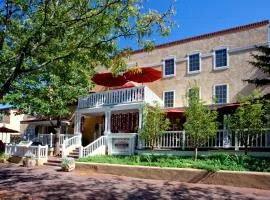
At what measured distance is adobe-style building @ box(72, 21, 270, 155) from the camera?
24.8 m

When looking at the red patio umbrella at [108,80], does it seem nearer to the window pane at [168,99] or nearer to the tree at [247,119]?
the window pane at [168,99]

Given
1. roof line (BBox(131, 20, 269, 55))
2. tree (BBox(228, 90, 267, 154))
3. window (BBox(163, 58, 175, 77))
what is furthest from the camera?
window (BBox(163, 58, 175, 77))

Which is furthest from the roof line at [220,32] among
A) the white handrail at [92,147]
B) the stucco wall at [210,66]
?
the white handrail at [92,147]

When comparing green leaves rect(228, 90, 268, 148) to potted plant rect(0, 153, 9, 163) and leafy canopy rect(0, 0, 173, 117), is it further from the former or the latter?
potted plant rect(0, 153, 9, 163)

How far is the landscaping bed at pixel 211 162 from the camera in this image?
15685mm

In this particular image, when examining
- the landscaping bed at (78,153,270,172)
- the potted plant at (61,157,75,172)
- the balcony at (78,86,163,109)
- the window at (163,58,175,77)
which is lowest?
the potted plant at (61,157,75,172)

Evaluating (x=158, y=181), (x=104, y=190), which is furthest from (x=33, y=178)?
(x=158, y=181)

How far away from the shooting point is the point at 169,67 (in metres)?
28.9

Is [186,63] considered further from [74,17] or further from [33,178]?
[74,17]

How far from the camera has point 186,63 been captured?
91.7ft

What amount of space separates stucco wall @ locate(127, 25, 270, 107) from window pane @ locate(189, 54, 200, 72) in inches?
15.4

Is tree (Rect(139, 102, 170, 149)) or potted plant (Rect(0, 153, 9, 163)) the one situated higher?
tree (Rect(139, 102, 170, 149))

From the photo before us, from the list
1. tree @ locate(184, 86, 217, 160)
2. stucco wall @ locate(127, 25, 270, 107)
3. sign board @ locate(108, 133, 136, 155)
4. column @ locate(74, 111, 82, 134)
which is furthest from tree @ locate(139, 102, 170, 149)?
column @ locate(74, 111, 82, 134)

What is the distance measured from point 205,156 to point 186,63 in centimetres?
1060
